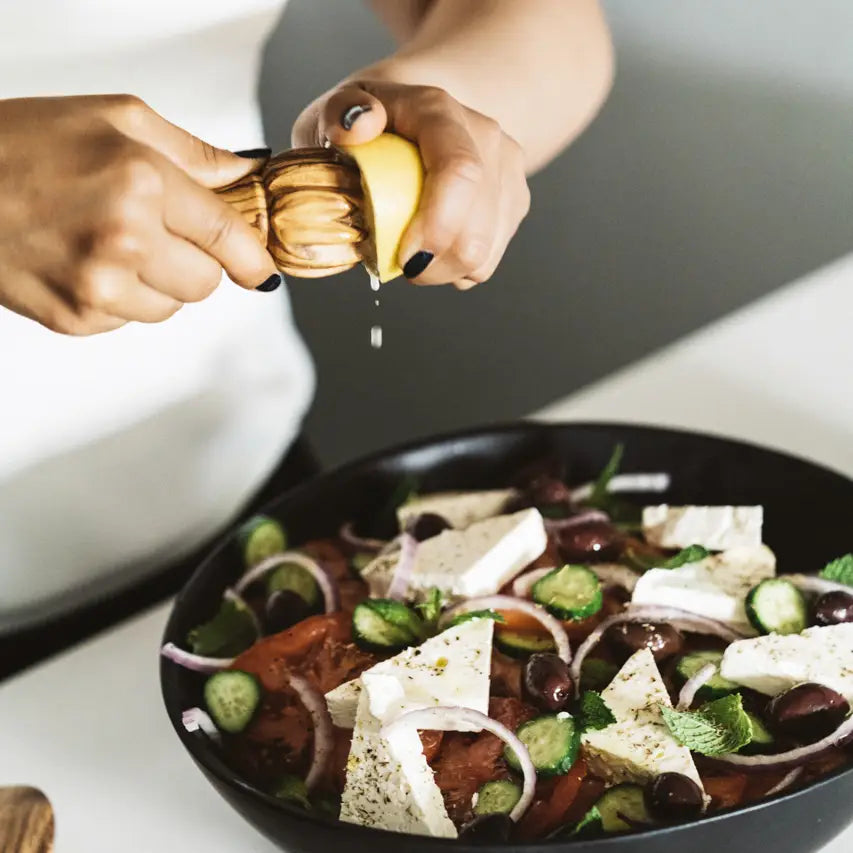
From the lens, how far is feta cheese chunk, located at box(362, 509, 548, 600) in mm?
982

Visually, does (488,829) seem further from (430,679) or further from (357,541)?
(357,541)

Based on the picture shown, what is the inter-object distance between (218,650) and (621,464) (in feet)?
1.49

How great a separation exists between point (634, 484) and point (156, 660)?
53 cm

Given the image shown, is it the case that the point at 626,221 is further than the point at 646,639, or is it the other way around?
the point at 626,221

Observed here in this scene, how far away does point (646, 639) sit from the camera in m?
0.92

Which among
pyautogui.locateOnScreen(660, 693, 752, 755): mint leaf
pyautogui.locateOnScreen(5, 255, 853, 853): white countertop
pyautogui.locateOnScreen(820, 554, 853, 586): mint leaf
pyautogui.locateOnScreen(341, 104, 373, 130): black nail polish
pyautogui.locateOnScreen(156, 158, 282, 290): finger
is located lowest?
pyautogui.locateOnScreen(5, 255, 853, 853): white countertop

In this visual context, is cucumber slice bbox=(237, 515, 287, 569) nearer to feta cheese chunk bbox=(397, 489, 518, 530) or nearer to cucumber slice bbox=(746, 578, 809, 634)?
feta cheese chunk bbox=(397, 489, 518, 530)

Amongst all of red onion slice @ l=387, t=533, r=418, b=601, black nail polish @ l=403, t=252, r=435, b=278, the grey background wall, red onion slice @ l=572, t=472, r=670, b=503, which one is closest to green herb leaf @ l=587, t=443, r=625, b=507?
red onion slice @ l=572, t=472, r=670, b=503

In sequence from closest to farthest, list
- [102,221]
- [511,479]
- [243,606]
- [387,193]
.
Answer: [102,221] → [387,193] → [243,606] → [511,479]

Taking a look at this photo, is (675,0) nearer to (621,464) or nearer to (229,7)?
(229,7)

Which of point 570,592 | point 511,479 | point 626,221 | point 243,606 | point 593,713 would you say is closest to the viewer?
point 593,713

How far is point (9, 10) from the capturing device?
3.73 feet

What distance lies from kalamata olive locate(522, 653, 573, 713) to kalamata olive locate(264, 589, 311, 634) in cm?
24

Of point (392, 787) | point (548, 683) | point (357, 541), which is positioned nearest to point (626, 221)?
point (357, 541)
